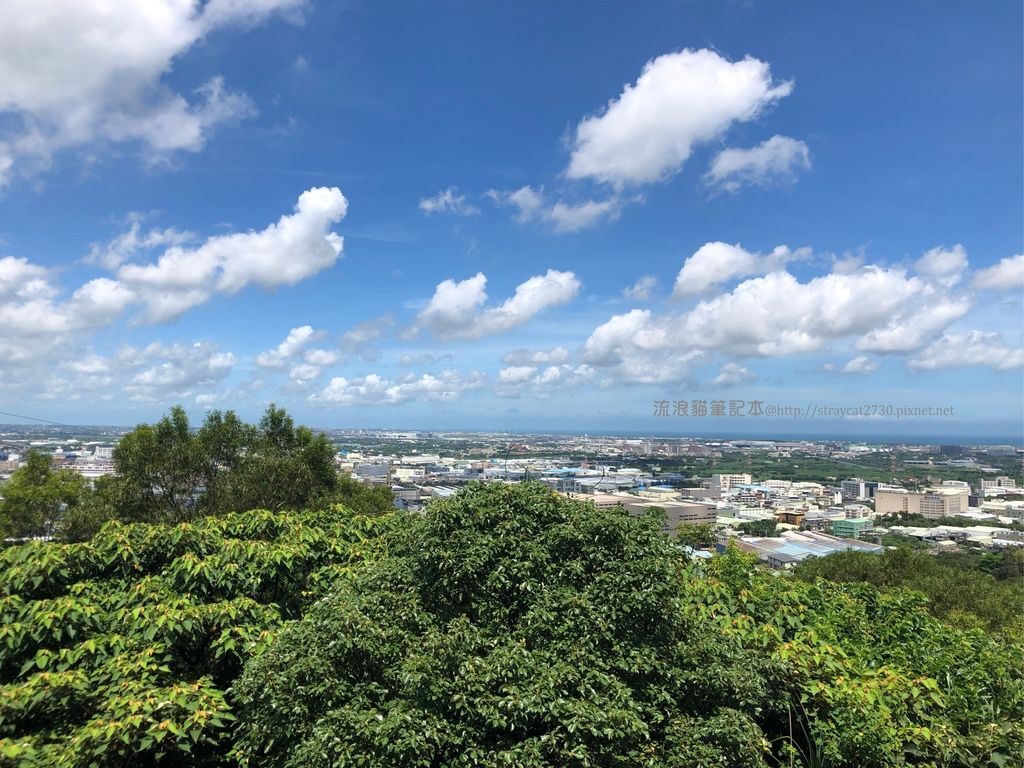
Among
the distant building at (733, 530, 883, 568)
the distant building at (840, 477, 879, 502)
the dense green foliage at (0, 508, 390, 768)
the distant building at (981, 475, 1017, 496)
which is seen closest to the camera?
the dense green foliage at (0, 508, 390, 768)

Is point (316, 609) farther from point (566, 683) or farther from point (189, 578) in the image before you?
point (566, 683)

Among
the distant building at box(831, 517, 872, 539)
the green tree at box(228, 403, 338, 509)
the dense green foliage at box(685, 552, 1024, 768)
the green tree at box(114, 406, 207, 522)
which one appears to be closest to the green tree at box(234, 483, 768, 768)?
the dense green foliage at box(685, 552, 1024, 768)

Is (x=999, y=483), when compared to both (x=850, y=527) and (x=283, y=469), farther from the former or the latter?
(x=283, y=469)

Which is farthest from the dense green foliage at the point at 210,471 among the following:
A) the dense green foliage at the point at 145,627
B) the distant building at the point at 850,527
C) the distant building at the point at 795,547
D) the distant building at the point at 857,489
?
the distant building at the point at 857,489

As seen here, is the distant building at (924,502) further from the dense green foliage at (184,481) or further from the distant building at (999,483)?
the dense green foliage at (184,481)

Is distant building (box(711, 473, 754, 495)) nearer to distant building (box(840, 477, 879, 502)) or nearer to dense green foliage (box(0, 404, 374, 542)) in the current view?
distant building (box(840, 477, 879, 502))

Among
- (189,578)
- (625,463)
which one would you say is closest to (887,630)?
(189,578)

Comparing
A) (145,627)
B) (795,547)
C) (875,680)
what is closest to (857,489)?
(795,547)
